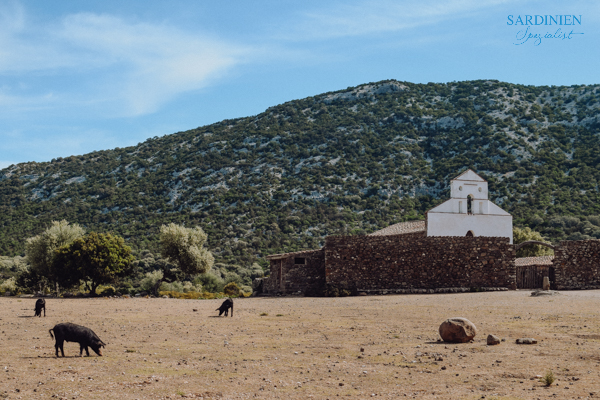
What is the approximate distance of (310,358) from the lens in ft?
39.5

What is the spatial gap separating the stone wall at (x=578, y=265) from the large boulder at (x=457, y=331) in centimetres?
1886

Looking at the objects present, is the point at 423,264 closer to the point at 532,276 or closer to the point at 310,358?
the point at 532,276

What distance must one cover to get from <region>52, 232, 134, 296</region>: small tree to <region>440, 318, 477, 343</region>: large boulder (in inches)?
1089

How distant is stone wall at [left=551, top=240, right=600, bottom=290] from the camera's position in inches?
1164

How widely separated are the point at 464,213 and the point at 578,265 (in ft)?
47.3

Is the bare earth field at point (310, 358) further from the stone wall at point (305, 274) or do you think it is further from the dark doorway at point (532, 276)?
the dark doorway at point (532, 276)

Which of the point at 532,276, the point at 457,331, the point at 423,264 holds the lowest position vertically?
the point at 457,331

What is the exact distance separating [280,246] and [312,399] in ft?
173

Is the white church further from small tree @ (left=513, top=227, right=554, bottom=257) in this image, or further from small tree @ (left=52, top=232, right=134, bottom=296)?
small tree @ (left=52, top=232, right=134, bottom=296)

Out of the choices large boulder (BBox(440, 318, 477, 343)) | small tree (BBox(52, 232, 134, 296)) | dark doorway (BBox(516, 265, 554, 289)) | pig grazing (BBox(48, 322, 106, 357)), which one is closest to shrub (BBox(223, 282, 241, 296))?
small tree (BBox(52, 232, 134, 296))

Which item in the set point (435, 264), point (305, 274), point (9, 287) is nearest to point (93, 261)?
point (9, 287)

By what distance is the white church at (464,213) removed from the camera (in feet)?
143

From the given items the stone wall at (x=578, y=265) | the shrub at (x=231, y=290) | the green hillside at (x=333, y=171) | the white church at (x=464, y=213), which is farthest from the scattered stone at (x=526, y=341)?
the green hillside at (x=333, y=171)

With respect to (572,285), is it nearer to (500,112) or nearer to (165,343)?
(165,343)
